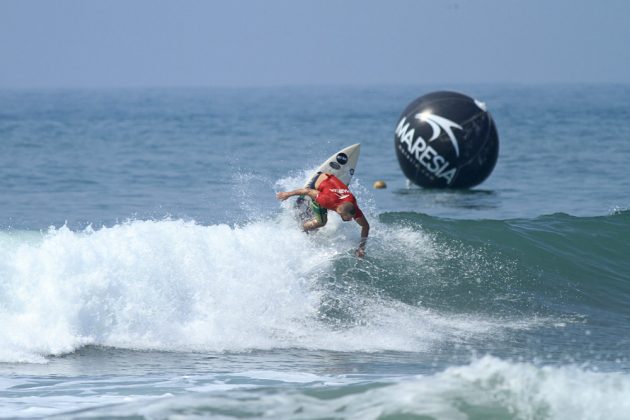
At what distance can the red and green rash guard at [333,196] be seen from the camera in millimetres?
13820

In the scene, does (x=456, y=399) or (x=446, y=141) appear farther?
(x=446, y=141)

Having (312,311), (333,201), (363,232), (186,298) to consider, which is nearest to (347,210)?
(333,201)

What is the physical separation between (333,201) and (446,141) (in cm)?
705

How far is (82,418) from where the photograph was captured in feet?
27.8

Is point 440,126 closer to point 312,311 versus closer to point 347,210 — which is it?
point 347,210

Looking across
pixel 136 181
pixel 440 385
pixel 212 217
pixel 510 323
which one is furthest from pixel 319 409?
pixel 136 181

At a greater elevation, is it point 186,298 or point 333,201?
point 333,201

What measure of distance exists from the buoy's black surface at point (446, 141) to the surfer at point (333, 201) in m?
6.60

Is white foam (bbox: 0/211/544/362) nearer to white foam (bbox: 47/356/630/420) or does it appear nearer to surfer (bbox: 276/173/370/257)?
surfer (bbox: 276/173/370/257)

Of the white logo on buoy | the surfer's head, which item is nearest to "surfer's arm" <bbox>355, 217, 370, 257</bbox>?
the surfer's head

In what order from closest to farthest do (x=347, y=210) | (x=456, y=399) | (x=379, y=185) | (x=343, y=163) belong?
(x=456, y=399), (x=347, y=210), (x=343, y=163), (x=379, y=185)

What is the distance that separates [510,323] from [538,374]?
4.16 metres

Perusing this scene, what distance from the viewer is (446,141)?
803 inches

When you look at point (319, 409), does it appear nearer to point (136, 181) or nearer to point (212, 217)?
point (212, 217)
